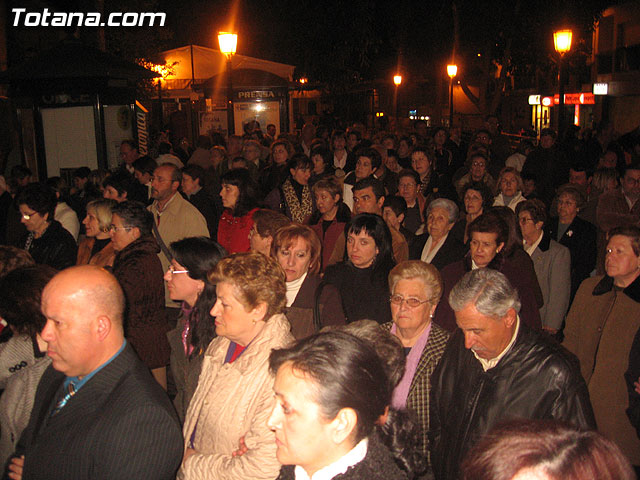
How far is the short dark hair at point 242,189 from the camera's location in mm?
6520

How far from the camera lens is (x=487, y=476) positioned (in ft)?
5.34

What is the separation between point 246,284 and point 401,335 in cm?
120

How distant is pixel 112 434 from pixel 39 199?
425 cm

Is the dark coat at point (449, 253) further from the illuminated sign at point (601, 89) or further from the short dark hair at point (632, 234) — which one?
the illuminated sign at point (601, 89)

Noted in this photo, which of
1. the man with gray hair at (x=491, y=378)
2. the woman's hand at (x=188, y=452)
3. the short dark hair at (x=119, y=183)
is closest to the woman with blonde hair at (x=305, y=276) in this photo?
the man with gray hair at (x=491, y=378)

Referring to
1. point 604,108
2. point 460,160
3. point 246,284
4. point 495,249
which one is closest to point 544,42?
point 604,108

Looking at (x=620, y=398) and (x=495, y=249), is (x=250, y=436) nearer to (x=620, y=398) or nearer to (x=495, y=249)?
(x=620, y=398)

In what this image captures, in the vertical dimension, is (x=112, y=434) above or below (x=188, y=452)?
above

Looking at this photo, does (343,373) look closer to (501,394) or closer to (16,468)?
(501,394)

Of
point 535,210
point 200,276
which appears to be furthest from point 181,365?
point 535,210

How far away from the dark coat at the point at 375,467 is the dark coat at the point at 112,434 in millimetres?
635

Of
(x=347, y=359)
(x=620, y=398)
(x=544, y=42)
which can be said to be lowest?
(x=620, y=398)

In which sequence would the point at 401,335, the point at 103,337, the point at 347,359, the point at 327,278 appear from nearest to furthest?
the point at 347,359, the point at 103,337, the point at 401,335, the point at 327,278

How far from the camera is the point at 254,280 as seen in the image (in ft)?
10.6
